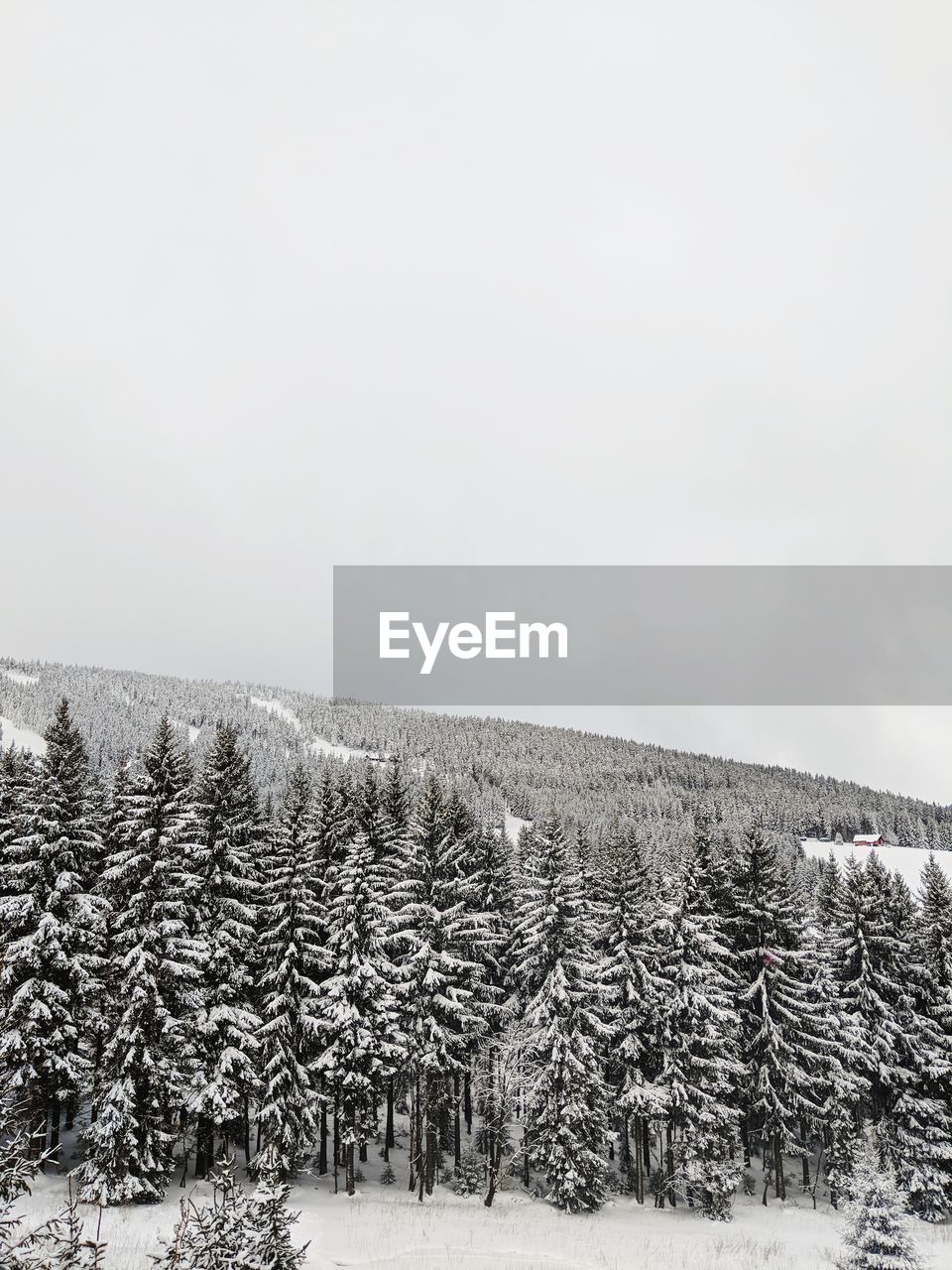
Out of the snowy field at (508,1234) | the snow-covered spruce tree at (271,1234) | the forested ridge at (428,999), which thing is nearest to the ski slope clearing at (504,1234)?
the snowy field at (508,1234)

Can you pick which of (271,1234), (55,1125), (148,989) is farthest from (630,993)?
(271,1234)

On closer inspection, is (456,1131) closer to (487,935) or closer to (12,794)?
(487,935)

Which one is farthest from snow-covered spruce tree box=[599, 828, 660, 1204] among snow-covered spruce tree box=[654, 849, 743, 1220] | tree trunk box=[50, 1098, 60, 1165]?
tree trunk box=[50, 1098, 60, 1165]

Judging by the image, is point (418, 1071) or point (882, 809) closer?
point (418, 1071)

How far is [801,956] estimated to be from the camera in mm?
33969

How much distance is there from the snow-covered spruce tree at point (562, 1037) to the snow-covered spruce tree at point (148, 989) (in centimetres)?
1312

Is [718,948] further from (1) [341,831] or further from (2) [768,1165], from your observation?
(1) [341,831]

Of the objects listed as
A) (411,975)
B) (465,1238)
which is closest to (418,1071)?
(411,975)

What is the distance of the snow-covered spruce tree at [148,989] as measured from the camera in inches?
934

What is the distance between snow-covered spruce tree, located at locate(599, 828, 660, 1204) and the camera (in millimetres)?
31141

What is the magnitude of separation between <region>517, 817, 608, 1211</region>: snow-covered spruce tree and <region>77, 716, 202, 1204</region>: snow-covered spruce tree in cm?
1312

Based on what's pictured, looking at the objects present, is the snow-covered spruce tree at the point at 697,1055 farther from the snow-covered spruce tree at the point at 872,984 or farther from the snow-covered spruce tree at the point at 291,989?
the snow-covered spruce tree at the point at 291,989

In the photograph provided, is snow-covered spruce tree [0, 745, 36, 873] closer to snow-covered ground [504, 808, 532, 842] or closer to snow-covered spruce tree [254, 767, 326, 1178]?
snow-covered spruce tree [254, 767, 326, 1178]

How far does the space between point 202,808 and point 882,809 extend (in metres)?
200
